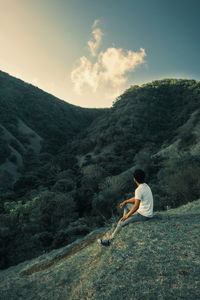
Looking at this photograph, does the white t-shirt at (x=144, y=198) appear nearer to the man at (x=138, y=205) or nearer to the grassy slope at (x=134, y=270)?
the man at (x=138, y=205)

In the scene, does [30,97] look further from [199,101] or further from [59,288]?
[59,288]

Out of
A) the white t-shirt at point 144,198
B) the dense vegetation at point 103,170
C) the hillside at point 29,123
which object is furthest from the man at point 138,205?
the hillside at point 29,123

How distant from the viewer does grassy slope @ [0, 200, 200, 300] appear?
6602 mm

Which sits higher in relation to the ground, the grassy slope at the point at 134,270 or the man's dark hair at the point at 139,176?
the man's dark hair at the point at 139,176

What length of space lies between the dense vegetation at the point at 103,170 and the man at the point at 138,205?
353 inches

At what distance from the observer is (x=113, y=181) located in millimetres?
36188

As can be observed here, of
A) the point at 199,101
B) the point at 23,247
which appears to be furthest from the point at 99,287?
the point at 199,101

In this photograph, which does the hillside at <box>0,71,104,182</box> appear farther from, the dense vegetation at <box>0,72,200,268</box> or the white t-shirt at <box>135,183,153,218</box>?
the white t-shirt at <box>135,183,153,218</box>

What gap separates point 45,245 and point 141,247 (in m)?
12.4

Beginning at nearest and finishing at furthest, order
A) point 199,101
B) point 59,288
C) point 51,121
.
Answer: point 59,288, point 199,101, point 51,121

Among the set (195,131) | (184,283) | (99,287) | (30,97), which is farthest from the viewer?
(30,97)

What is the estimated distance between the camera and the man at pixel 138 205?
938cm

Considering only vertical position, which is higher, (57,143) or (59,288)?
(57,143)

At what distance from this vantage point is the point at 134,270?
7.50 meters
